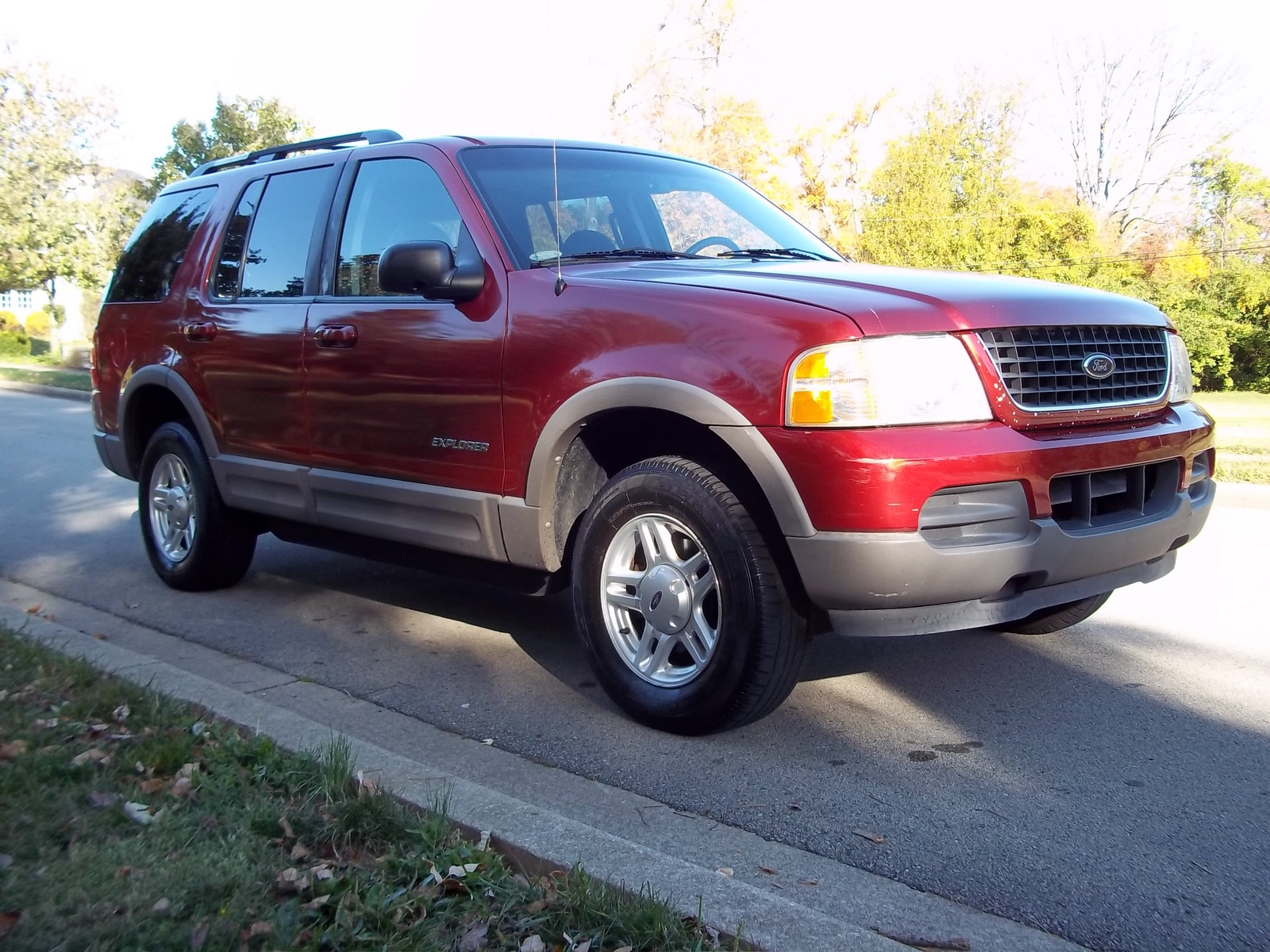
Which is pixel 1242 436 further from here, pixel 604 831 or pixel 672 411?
pixel 604 831

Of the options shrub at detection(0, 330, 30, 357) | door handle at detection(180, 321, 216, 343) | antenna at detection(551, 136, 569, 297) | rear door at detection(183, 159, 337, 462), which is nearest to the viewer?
antenna at detection(551, 136, 569, 297)

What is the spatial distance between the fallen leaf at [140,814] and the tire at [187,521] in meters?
2.99

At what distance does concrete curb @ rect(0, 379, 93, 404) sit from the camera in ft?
72.0

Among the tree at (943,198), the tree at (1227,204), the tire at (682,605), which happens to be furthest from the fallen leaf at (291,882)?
the tree at (1227,204)

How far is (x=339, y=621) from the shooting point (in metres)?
5.65

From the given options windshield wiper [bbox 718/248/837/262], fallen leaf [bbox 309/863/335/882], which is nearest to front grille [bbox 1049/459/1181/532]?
windshield wiper [bbox 718/248/837/262]

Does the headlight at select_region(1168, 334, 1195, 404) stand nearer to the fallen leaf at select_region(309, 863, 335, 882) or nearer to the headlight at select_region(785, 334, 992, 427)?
the headlight at select_region(785, 334, 992, 427)

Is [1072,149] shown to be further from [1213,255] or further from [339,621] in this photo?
[339,621]

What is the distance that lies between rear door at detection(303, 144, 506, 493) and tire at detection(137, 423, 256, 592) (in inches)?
43.6

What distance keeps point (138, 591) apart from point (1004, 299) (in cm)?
466

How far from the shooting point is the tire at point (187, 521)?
19.6 ft

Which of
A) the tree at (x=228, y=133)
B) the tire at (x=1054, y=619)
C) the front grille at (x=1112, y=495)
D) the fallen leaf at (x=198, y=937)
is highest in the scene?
the tree at (x=228, y=133)

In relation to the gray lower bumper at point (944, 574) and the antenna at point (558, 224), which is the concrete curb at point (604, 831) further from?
the antenna at point (558, 224)

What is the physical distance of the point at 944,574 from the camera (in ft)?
11.3
